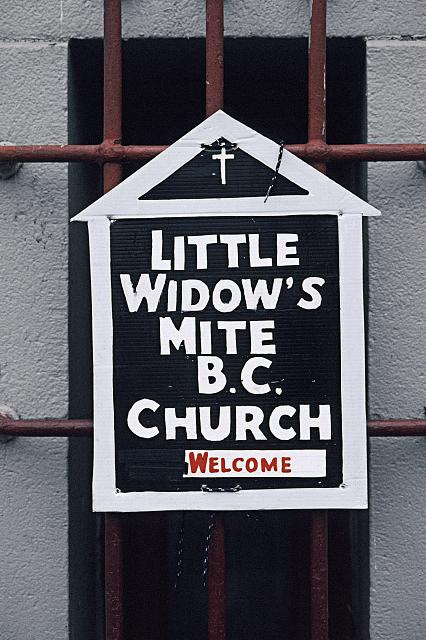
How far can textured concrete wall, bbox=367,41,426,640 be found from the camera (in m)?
2.09

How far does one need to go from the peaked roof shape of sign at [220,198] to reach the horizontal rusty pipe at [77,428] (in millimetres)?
546

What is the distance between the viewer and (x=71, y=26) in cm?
214

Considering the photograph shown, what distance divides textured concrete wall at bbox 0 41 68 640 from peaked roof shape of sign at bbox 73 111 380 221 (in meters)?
0.25

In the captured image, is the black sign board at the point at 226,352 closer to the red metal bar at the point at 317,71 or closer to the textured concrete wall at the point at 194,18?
the red metal bar at the point at 317,71

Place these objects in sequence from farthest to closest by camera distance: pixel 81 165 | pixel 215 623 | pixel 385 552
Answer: pixel 81 165 < pixel 385 552 < pixel 215 623

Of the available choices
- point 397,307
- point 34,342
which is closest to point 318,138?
point 397,307

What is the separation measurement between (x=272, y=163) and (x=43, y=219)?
0.68m

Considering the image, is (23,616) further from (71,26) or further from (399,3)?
(399,3)

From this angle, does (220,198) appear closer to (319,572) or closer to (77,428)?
Result: (77,428)

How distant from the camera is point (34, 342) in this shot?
2.12m

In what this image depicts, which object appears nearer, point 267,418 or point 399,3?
point 267,418

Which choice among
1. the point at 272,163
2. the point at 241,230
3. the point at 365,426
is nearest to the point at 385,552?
the point at 365,426

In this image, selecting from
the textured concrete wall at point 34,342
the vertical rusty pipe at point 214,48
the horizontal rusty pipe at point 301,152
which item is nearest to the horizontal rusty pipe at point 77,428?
the textured concrete wall at point 34,342

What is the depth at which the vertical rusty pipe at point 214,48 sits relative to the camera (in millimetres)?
1917
